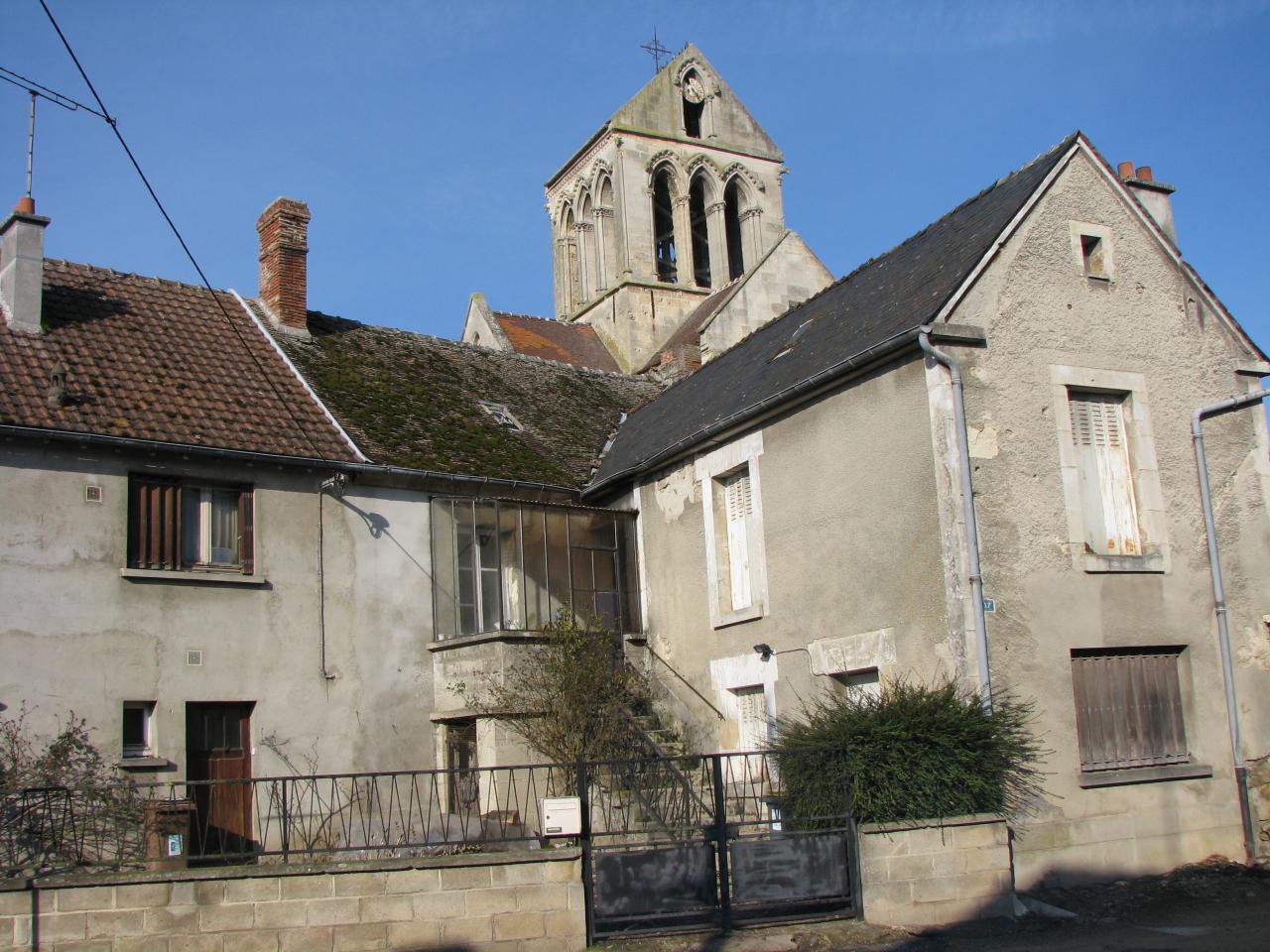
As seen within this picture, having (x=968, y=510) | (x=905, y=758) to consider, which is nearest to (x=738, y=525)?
(x=968, y=510)

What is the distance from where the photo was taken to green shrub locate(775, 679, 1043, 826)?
442 inches

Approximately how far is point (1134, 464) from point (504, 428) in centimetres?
1006

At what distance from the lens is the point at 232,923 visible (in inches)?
392

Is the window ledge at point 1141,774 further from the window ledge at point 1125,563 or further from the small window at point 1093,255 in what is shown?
the small window at point 1093,255

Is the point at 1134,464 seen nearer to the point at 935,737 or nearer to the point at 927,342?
the point at 927,342

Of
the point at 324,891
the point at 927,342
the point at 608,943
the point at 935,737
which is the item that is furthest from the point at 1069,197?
the point at 324,891

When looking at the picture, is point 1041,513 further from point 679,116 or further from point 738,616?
point 679,116

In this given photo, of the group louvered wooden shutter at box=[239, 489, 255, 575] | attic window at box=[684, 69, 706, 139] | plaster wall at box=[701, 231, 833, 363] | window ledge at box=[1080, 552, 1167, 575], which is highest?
attic window at box=[684, 69, 706, 139]

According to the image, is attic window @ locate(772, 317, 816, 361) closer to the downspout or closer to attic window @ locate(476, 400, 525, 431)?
attic window @ locate(476, 400, 525, 431)

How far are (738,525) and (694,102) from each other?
31.7 meters

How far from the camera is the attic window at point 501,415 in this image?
2117cm

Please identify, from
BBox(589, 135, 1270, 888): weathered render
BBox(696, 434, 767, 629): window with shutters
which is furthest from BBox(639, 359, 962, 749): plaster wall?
BBox(696, 434, 767, 629): window with shutters

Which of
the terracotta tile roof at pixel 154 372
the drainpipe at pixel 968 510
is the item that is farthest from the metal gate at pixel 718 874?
the terracotta tile roof at pixel 154 372

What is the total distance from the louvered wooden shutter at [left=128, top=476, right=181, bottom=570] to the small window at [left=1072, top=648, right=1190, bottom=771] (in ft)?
34.4
